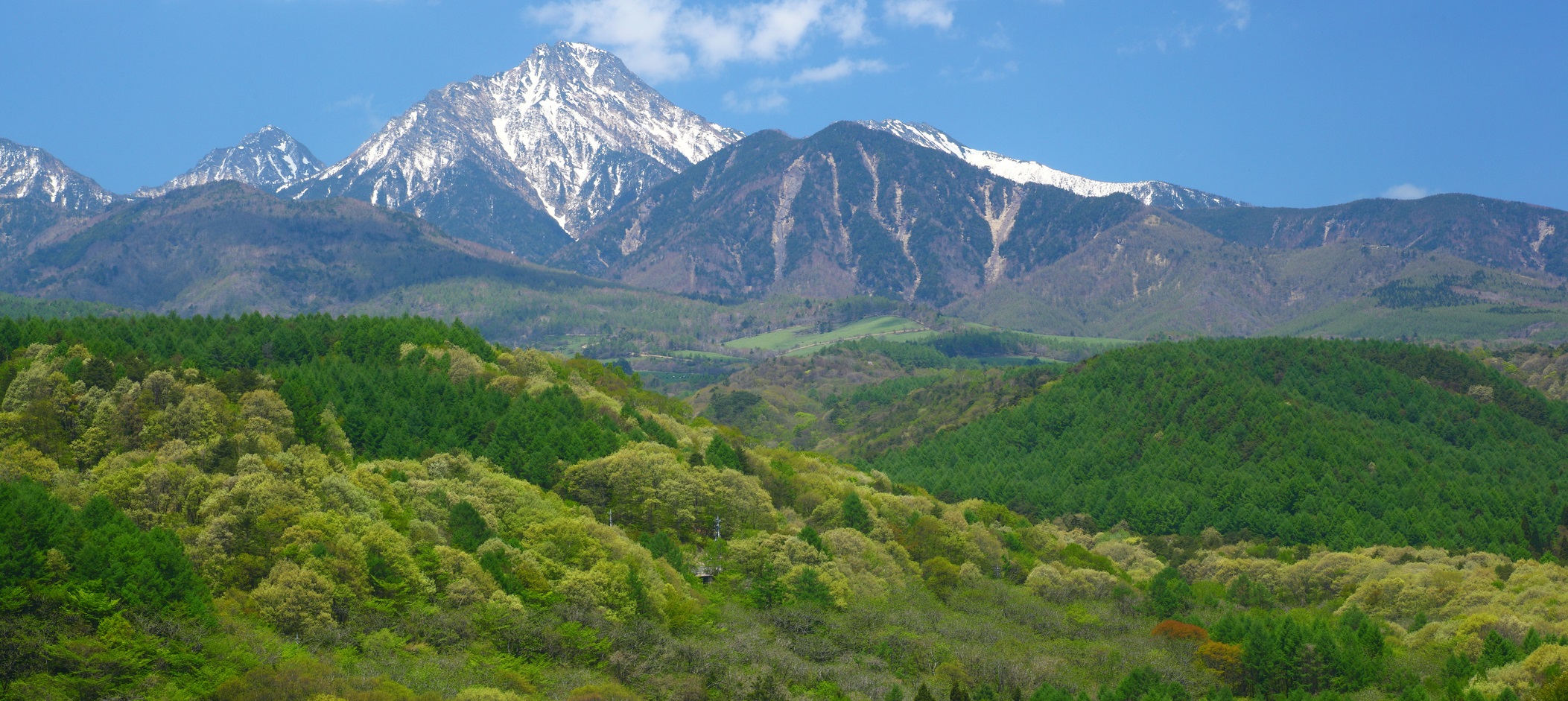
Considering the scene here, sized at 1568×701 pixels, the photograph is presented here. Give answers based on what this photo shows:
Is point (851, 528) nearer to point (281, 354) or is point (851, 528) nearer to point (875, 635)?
point (875, 635)

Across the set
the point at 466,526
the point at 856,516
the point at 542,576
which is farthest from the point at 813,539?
the point at 466,526

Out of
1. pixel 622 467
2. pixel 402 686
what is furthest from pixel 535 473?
pixel 402 686

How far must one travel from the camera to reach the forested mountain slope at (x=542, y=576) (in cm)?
8269

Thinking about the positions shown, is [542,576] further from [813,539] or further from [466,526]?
[813,539]

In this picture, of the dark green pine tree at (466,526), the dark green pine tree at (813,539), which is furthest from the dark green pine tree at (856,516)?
the dark green pine tree at (466,526)

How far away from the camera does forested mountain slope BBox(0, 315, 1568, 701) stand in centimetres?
8269

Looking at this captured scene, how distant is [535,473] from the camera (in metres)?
149

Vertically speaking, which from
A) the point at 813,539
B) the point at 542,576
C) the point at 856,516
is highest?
the point at 542,576

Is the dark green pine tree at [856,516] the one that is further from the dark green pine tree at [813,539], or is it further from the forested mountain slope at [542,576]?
the dark green pine tree at [813,539]

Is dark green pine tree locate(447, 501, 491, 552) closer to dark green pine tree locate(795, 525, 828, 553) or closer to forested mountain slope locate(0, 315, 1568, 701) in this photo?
forested mountain slope locate(0, 315, 1568, 701)

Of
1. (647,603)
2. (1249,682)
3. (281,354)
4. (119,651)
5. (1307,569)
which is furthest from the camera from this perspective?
(281,354)

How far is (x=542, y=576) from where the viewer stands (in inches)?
4193

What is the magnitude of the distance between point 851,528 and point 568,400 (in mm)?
48013

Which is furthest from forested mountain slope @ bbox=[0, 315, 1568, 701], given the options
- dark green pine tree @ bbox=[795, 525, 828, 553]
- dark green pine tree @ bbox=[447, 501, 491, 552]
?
dark green pine tree @ bbox=[795, 525, 828, 553]
